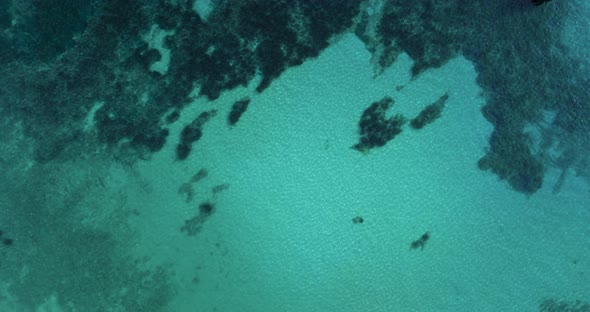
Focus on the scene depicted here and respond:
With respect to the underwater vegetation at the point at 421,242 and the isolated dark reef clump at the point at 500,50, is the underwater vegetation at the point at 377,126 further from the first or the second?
the underwater vegetation at the point at 421,242

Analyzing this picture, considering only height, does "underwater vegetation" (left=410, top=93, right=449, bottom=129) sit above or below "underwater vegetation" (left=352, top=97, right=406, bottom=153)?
below

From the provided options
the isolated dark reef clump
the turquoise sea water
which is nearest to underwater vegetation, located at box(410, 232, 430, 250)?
the turquoise sea water

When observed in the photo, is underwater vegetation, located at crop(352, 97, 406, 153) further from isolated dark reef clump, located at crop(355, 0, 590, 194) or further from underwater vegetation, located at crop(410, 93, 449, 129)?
isolated dark reef clump, located at crop(355, 0, 590, 194)

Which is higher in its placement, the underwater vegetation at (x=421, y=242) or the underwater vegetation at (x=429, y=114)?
the underwater vegetation at (x=429, y=114)

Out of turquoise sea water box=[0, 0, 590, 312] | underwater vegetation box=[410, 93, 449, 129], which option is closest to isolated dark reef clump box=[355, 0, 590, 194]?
turquoise sea water box=[0, 0, 590, 312]

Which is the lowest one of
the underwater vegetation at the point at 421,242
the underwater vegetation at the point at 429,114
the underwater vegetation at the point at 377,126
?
the underwater vegetation at the point at 421,242

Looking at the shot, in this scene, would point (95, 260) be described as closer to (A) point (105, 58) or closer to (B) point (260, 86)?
(A) point (105, 58)


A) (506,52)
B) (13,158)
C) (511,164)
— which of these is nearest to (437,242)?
(511,164)

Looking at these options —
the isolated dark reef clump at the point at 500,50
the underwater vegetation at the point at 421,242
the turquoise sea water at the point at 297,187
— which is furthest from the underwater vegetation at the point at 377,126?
the underwater vegetation at the point at 421,242

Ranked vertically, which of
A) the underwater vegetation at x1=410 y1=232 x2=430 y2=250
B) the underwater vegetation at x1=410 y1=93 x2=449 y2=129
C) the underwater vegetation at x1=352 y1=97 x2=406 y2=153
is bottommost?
the underwater vegetation at x1=410 y1=232 x2=430 y2=250
